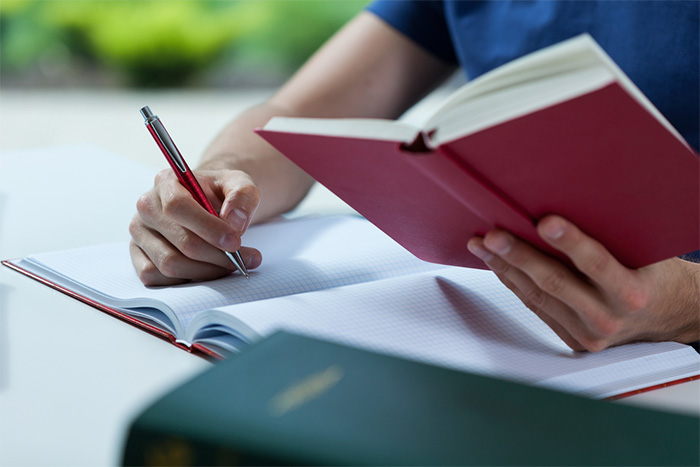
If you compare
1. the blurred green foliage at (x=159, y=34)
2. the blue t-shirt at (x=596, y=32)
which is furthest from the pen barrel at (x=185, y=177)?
the blurred green foliage at (x=159, y=34)

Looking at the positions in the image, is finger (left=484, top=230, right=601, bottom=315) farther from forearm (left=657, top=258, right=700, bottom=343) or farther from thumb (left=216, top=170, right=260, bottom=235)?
thumb (left=216, top=170, right=260, bottom=235)

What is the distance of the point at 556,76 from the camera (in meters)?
0.49

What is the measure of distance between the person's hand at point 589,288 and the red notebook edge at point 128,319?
0.74 feet

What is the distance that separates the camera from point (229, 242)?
2.46 feet

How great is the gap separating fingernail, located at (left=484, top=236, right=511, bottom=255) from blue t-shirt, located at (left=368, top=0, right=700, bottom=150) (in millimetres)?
663

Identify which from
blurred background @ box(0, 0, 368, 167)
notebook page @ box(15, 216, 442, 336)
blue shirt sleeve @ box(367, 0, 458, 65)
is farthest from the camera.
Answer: blurred background @ box(0, 0, 368, 167)

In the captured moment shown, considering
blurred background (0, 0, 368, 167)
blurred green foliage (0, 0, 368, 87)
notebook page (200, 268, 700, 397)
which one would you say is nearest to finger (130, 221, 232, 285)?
notebook page (200, 268, 700, 397)

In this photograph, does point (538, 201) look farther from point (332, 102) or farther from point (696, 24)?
point (332, 102)

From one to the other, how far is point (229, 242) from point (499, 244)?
0.28 metres

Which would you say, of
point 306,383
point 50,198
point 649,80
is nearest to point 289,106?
point 50,198

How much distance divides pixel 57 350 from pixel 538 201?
40 cm

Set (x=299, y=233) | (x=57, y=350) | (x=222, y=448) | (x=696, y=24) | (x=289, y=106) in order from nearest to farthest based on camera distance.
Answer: (x=222, y=448) < (x=57, y=350) < (x=299, y=233) < (x=696, y=24) < (x=289, y=106)

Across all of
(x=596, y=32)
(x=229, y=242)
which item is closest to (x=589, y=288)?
(x=229, y=242)

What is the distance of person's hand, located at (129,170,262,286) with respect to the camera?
0.76 m
